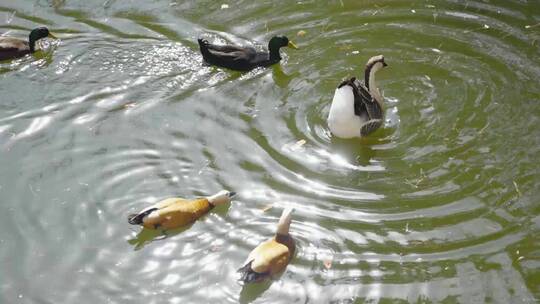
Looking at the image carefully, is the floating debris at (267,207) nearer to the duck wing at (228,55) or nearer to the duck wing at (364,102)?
the duck wing at (364,102)

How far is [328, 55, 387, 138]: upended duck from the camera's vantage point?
7125mm

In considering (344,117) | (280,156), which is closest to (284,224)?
(280,156)

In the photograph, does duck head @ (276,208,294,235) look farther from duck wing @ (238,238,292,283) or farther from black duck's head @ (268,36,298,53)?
black duck's head @ (268,36,298,53)

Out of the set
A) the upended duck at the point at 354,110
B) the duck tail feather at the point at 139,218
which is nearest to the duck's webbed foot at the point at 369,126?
the upended duck at the point at 354,110

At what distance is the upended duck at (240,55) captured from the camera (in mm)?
8898

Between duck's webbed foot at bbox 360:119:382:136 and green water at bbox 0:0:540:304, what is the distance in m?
0.09

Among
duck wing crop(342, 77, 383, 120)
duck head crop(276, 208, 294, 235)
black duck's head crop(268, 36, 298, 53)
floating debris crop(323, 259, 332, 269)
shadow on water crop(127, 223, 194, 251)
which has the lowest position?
floating debris crop(323, 259, 332, 269)

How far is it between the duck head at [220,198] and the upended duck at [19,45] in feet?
14.9

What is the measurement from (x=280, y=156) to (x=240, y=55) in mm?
2300

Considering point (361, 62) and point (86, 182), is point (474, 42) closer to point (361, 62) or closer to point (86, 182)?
point (361, 62)

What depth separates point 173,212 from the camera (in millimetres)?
6090

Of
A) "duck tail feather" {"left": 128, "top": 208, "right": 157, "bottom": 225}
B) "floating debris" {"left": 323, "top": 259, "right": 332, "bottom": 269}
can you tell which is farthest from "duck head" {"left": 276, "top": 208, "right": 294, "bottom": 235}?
"duck tail feather" {"left": 128, "top": 208, "right": 157, "bottom": 225}

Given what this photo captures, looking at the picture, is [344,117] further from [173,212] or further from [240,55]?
[240,55]

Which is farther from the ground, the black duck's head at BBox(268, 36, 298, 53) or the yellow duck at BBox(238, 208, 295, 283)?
the black duck's head at BBox(268, 36, 298, 53)
